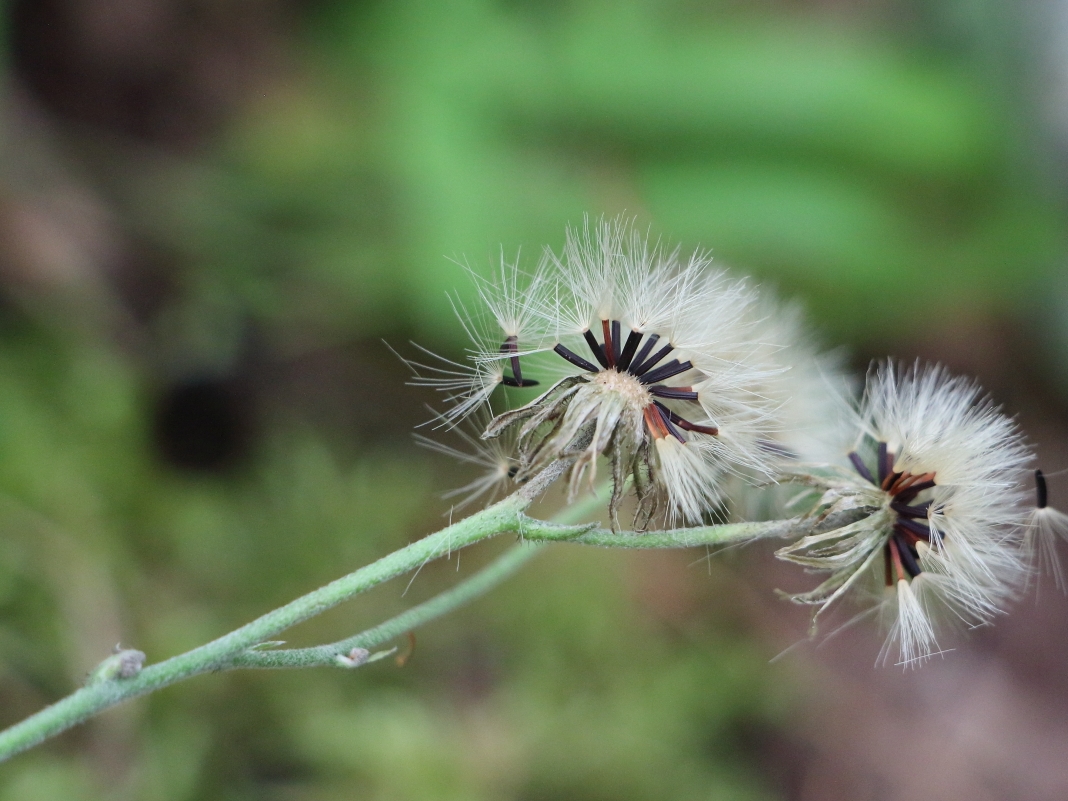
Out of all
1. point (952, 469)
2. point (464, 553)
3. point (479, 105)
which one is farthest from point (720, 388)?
point (479, 105)

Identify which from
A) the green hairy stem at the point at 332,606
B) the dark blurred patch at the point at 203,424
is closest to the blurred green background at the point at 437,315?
the dark blurred patch at the point at 203,424

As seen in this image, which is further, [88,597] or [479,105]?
[479,105]

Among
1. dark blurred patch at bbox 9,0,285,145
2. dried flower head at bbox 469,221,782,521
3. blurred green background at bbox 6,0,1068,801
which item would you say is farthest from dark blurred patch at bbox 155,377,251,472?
dried flower head at bbox 469,221,782,521

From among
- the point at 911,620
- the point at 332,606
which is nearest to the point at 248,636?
the point at 332,606

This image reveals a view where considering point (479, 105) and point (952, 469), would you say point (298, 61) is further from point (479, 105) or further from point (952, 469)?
point (952, 469)

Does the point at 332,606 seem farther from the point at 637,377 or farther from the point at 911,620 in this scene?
the point at 911,620

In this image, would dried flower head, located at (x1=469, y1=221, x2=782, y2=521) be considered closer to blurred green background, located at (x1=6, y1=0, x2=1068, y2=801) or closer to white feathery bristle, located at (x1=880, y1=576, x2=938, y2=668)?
white feathery bristle, located at (x1=880, y1=576, x2=938, y2=668)
